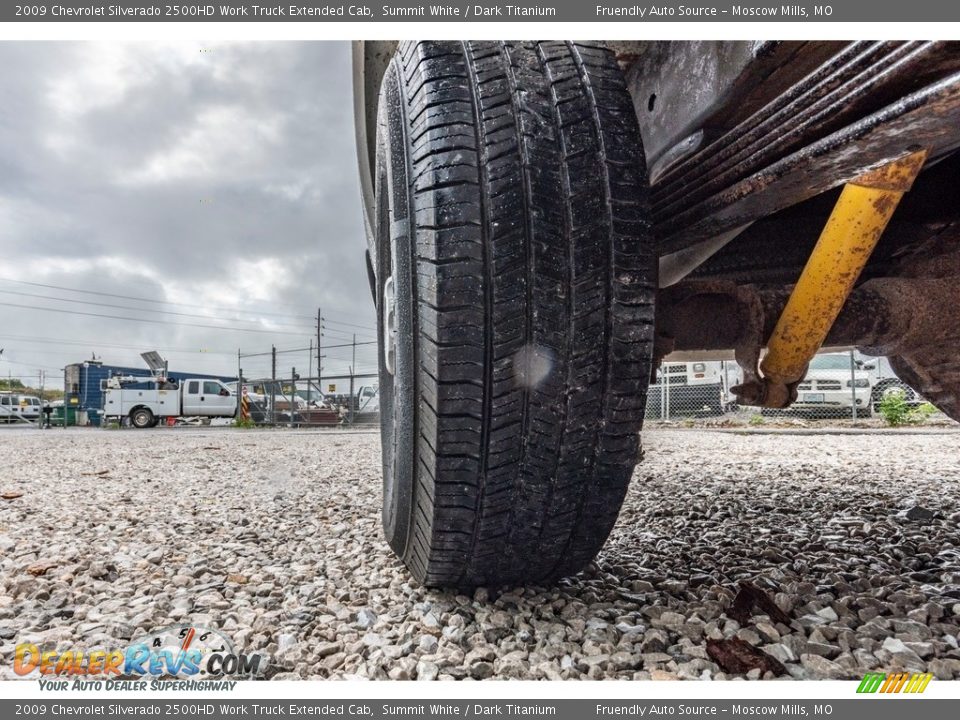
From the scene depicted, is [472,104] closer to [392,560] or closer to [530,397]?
[530,397]

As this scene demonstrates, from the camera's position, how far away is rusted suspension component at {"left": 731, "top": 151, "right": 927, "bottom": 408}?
90 centimetres

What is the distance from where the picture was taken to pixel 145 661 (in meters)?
1.01

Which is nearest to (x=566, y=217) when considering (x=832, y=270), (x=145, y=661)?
(x=832, y=270)

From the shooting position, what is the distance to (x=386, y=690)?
2.90ft

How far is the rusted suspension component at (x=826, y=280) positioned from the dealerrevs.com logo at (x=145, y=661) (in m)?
1.16

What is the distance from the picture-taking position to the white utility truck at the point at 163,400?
52.3ft

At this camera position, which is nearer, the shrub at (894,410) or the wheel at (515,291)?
the wheel at (515,291)

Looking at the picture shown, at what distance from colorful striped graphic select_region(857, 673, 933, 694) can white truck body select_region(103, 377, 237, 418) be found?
1721 cm

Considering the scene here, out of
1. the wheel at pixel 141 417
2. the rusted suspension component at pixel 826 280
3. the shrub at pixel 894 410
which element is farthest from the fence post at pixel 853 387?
the wheel at pixel 141 417

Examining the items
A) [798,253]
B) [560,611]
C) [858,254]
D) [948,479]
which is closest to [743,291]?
[798,253]

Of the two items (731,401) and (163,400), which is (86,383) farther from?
(731,401)

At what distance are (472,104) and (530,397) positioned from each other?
1.67 feet

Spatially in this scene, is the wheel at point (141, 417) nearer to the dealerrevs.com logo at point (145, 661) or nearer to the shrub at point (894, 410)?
the shrub at point (894, 410)

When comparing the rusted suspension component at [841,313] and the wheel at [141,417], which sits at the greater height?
the rusted suspension component at [841,313]
